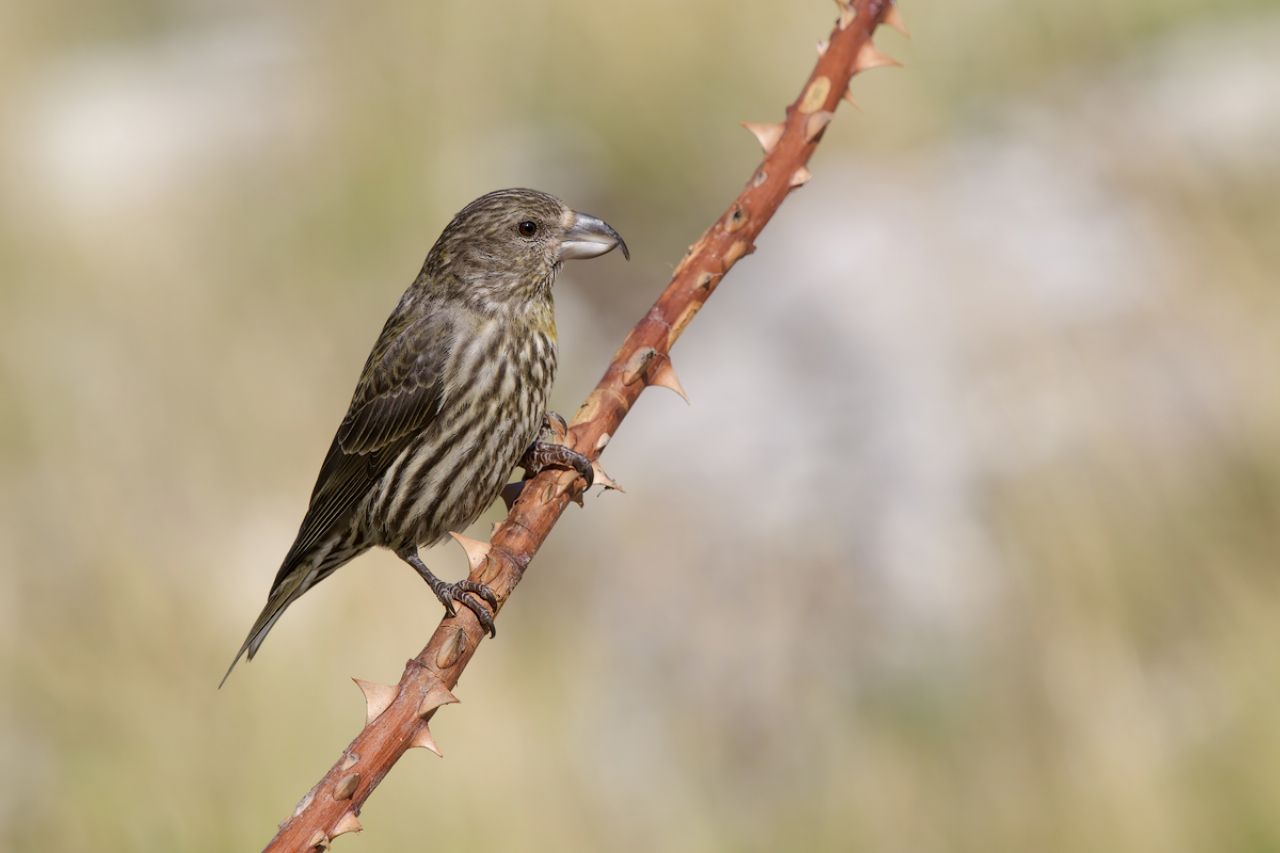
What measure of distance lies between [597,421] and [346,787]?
88 centimetres

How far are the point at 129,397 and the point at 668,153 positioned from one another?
134 inches

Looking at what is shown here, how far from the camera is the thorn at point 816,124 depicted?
2.39 m

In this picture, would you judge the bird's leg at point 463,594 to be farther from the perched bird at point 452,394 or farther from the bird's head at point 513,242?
the bird's head at point 513,242

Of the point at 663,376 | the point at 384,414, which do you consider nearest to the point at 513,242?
the point at 384,414

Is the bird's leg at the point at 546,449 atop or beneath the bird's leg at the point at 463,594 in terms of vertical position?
atop

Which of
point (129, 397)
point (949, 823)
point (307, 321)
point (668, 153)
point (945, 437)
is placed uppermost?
point (668, 153)

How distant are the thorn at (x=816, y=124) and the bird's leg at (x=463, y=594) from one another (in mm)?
995

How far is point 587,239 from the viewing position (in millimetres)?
4559

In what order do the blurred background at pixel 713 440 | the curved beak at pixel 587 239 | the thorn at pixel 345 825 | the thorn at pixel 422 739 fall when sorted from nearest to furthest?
1. the thorn at pixel 345 825
2. the thorn at pixel 422 739
3. the curved beak at pixel 587 239
4. the blurred background at pixel 713 440

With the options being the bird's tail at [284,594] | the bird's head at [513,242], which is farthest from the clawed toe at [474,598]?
the bird's head at [513,242]

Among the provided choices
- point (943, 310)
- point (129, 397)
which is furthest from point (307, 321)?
point (943, 310)

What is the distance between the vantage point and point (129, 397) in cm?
710

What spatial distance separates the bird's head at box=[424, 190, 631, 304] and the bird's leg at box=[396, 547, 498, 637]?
895mm

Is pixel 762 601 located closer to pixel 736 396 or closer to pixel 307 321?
pixel 736 396
